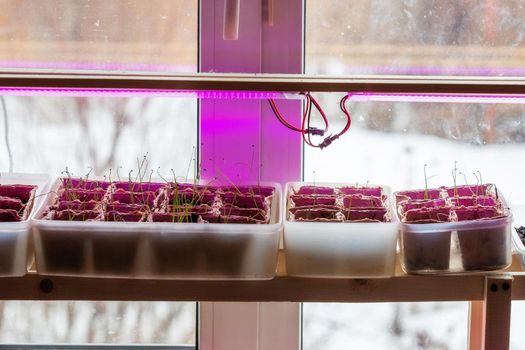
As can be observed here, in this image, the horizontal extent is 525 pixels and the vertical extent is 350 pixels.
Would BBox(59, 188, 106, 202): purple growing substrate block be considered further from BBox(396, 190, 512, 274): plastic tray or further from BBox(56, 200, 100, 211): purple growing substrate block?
BBox(396, 190, 512, 274): plastic tray

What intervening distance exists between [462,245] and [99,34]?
1203 millimetres

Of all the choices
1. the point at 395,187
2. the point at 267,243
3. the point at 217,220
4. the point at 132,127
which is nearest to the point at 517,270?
the point at 395,187

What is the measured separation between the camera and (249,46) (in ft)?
7.14

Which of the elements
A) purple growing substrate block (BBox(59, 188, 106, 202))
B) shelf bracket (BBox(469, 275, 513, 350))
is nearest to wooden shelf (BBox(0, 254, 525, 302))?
shelf bracket (BBox(469, 275, 513, 350))

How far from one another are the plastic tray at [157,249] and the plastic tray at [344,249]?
0.08 metres

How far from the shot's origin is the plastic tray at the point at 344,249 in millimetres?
1783

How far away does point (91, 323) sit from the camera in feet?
7.84

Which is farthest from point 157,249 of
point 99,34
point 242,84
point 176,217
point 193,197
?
point 99,34

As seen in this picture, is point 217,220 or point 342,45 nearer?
point 217,220

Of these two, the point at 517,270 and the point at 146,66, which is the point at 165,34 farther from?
the point at 517,270

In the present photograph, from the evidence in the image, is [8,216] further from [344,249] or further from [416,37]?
[416,37]

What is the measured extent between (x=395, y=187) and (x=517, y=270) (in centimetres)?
50

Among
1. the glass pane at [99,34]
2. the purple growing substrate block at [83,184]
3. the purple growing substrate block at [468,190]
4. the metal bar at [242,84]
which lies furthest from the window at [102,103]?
the purple growing substrate block at [468,190]

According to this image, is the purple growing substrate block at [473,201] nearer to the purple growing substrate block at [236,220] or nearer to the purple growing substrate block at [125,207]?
the purple growing substrate block at [236,220]
